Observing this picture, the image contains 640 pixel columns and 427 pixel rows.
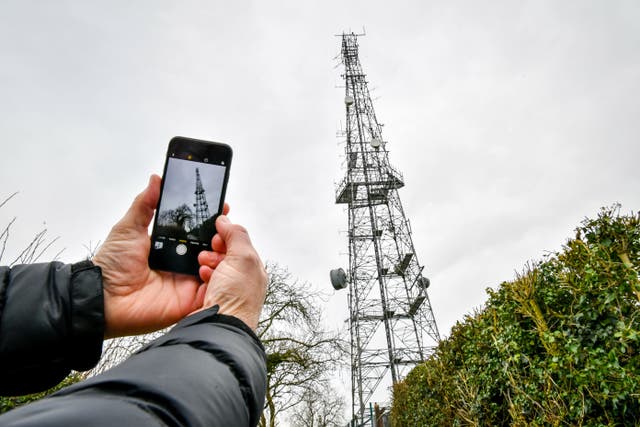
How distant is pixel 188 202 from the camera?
1736 mm

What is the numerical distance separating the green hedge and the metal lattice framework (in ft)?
10.5

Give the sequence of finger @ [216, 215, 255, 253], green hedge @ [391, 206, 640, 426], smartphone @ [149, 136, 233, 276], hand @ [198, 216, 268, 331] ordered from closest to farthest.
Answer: hand @ [198, 216, 268, 331]
finger @ [216, 215, 255, 253]
smartphone @ [149, 136, 233, 276]
green hedge @ [391, 206, 640, 426]

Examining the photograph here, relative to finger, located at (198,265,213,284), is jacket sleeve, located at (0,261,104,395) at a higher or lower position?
lower

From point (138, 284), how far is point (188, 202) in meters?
0.39

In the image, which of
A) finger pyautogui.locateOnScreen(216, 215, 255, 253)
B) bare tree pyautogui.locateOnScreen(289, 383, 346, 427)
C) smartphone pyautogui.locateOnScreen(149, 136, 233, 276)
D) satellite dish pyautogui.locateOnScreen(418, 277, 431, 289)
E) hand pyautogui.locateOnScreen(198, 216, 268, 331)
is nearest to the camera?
hand pyautogui.locateOnScreen(198, 216, 268, 331)

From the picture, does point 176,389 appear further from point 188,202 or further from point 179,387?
point 188,202

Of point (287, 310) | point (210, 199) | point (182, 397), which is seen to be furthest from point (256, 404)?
point (287, 310)

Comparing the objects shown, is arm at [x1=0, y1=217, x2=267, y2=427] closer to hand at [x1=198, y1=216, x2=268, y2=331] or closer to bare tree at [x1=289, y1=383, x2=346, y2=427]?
hand at [x1=198, y1=216, x2=268, y2=331]

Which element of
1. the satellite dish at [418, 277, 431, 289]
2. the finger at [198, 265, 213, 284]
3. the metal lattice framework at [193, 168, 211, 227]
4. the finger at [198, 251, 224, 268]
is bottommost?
the finger at [198, 265, 213, 284]

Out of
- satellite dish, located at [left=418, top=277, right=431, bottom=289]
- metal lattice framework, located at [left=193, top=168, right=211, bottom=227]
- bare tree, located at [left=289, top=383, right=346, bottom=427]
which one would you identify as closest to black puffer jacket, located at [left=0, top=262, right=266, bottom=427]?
metal lattice framework, located at [left=193, top=168, right=211, bottom=227]

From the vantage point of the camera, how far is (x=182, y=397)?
55 centimetres

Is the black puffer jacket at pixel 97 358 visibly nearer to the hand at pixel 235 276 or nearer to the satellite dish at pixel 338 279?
the hand at pixel 235 276

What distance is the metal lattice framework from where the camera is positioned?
1690mm

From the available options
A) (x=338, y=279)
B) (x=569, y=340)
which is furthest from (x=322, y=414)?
(x=569, y=340)
